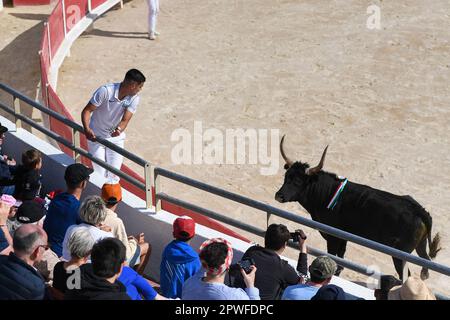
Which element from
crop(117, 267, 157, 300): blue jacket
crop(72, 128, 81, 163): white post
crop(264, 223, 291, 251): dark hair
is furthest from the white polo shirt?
crop(117, 267, 157, 300): blue jacket

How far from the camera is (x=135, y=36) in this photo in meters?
18.0

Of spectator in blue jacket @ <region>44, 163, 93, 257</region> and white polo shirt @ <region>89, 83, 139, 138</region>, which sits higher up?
white polo shirt @ <region>89, 83, 139, 138</region>

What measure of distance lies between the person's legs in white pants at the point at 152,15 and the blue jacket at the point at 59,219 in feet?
36.2

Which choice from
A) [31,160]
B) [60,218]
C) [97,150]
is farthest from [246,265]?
[97,150]

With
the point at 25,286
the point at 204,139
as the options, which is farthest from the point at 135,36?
the point at 25,286

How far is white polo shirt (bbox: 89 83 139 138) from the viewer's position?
337 inches

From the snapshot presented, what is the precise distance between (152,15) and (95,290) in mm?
13076

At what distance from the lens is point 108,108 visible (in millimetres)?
8609

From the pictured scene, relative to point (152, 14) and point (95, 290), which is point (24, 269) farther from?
point (152, 14)

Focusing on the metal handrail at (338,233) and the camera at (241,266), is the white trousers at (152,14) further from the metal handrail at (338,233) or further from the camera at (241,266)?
the camera at (241,266)

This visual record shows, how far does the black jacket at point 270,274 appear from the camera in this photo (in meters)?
5.94

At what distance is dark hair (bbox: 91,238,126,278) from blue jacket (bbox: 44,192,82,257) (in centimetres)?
180

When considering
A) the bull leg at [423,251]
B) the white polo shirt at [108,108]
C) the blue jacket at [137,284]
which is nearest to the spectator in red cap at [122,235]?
the blue jacket at [137,284]

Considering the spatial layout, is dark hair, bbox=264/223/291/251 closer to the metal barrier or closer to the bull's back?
the metal barrier
